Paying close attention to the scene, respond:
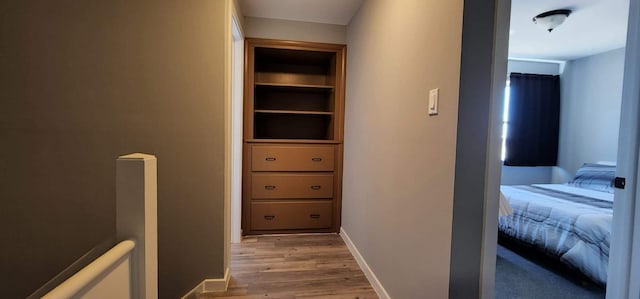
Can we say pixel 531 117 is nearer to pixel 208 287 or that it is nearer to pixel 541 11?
pixel 541 11

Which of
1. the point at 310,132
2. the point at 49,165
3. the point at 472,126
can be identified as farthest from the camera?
the point at 310,132

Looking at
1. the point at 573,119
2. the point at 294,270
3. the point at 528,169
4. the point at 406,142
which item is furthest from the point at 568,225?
the point at 573,119

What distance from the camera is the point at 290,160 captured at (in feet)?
9.56

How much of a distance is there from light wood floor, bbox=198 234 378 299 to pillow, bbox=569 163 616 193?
2968 millimetres

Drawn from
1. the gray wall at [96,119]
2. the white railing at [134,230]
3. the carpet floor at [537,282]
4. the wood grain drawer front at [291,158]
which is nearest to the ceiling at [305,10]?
the gray wall at [96,119]

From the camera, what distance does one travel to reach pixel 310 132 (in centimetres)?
336

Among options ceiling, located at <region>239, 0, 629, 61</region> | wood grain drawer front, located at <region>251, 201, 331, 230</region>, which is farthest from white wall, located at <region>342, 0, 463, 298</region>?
wood grain drawer front, located at <region>251, 201, 331, 230</region>

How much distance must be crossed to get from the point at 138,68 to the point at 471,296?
6.96ft

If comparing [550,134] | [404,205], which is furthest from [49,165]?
[550,134]

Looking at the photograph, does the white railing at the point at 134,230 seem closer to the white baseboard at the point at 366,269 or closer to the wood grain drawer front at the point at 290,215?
the white baseboard at the point at 366,269

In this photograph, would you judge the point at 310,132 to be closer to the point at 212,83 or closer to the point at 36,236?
the point at 212,83

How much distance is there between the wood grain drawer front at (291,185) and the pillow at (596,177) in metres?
3.01

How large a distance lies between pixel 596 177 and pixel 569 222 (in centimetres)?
167

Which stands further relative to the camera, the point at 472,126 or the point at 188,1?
the point at 188,1
